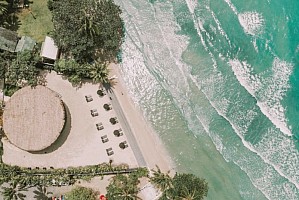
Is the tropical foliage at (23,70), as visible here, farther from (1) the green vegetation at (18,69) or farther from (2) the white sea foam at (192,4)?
(2) the white sea foam at (192,4)

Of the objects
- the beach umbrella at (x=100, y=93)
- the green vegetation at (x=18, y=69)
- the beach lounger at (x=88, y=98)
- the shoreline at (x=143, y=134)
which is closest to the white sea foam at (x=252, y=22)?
the shoreline at (x=143, y=134)

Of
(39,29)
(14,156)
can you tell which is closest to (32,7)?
(39,29)

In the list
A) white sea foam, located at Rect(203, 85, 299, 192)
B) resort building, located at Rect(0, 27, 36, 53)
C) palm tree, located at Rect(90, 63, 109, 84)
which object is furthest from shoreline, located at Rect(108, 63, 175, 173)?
resort building, located at Rect(0, 27, 36, 53)

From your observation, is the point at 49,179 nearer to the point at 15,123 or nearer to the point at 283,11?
the point at 15,123

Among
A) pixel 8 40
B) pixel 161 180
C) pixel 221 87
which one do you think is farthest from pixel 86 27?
pixel 161 180

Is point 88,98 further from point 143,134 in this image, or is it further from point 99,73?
point 143,134

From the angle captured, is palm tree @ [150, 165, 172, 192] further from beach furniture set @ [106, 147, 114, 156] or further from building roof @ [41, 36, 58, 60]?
building roof @ [41, 36, 58, 60]
